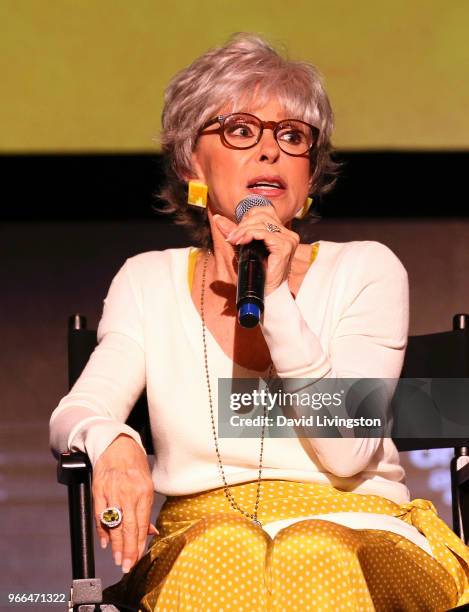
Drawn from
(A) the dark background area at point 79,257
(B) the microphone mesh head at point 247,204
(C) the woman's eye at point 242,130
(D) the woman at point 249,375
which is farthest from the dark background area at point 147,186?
(B) the microphone mesh head at point 247,204

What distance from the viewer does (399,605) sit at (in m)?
1.84

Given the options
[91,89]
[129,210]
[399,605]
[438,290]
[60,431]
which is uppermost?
[91,89]

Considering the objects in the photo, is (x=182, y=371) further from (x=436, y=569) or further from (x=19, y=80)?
(x=19, y=80)

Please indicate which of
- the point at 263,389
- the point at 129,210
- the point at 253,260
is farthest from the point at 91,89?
the point at 253,260

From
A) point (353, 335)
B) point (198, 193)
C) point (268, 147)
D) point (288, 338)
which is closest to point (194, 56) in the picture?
point (198, 193)

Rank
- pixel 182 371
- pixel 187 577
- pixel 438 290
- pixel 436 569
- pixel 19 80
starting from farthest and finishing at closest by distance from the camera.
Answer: pixel 438 290 < pixel 19 80 < pixel 182 371 < pixel 436 569 < pixel 187 577

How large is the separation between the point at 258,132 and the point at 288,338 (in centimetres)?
49

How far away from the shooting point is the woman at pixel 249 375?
5.76 ft

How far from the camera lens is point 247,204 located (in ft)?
6.87

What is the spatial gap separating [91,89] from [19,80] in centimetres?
18

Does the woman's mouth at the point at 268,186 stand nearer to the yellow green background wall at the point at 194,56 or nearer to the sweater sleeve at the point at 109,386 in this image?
the sweater sleeve at the point at 109,386

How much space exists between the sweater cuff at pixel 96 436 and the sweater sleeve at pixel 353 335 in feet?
0.87

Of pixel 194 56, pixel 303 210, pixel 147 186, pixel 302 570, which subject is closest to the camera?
pixel 302 570

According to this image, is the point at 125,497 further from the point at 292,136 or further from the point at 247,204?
the point at 292,136
